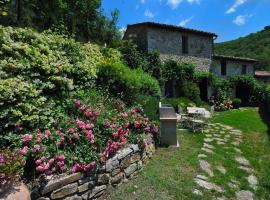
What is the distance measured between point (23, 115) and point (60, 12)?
19.3m

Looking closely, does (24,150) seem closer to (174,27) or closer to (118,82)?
(118,82)

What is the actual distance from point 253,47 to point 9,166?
172ft

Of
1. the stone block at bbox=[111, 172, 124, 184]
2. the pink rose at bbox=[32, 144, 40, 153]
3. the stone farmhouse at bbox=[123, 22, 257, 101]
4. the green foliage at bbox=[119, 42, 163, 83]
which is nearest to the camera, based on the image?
the pink rose at bbox=[32, 144, 40, 153]

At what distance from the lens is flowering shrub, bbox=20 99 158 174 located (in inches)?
176

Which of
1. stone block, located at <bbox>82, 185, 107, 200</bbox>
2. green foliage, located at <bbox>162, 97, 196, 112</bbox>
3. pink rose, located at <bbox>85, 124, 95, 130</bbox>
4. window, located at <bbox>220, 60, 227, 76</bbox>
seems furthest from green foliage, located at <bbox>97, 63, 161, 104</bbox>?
window, located at <bbox>220, 60, 227, 76</bbox>

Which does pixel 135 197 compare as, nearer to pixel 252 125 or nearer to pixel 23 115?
pixel 23 115

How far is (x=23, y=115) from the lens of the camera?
4.95 meters

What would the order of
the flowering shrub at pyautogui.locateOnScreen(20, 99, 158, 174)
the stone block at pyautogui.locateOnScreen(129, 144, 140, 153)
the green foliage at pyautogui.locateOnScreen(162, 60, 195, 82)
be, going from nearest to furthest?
1. the flowering shrub at pyautogui.locateOnScreen(20, 99, 158, 174)
2. the stone block at pyautogui.locateOnScreen(129, 144, 140, 153)
3. the green foliage at pyautogui.locateOnScreen(162, 60, 195, 82)

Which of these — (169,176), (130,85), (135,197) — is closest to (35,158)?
(135,197)

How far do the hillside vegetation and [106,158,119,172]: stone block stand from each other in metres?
42.6

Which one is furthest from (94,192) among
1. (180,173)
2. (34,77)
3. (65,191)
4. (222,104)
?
(222,104)

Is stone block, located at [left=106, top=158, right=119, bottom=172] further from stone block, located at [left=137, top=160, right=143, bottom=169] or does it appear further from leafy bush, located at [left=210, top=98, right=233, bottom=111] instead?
leafy bush, located at [left=210, top=98, right=233, bottom=111]

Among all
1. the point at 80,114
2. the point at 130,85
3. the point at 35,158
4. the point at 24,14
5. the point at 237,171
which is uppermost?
the point at 24,14

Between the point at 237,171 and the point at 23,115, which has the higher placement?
the point at 23,115
